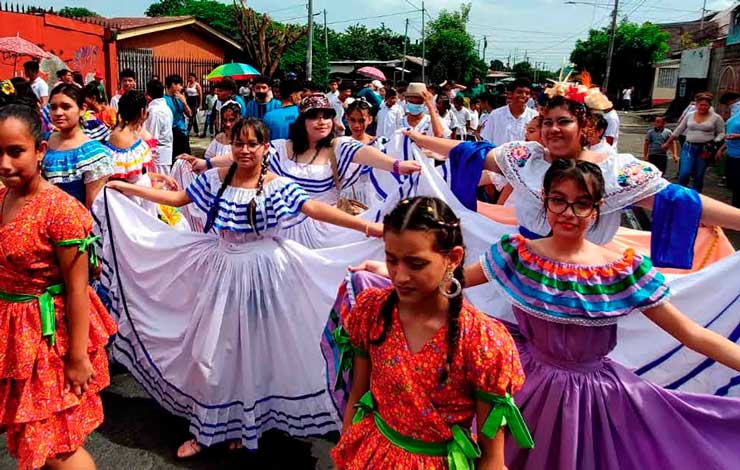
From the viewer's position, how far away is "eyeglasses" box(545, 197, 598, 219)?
7.50 ft

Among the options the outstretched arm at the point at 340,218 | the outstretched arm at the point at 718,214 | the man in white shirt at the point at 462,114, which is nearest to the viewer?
the outstretched arm at the point at 718,214

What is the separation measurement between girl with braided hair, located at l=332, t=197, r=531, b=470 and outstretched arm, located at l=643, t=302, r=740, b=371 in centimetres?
65

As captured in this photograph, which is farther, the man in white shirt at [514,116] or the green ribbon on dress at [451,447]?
the man in white shirt at [514,116]

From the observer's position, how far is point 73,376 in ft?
8.33

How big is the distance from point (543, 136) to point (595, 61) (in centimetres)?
5415

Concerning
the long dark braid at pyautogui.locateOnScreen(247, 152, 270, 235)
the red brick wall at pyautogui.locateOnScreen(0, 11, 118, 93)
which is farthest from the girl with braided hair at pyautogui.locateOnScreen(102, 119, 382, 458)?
the red brick wall at pyautogui.locateOnScreen(0, 11, 118, 93)

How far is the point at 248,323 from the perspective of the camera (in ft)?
11.3

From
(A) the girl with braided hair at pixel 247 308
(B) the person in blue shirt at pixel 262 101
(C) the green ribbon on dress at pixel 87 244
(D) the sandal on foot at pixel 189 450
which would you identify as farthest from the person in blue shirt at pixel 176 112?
(C) the green ribbon on dress at pixel 87 244

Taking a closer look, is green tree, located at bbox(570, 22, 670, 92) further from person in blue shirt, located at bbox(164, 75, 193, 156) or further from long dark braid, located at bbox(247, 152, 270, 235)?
long dark braid, located at bbox(247, 152, 270, 235)

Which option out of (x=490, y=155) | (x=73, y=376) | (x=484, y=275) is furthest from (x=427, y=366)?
(x=490, y=155)

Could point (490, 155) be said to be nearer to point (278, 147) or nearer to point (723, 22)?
point (278, 147)

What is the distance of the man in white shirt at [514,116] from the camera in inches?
319

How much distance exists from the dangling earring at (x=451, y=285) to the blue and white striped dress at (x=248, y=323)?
1453 mm

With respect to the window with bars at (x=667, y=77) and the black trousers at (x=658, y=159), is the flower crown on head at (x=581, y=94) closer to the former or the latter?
the black trousers at (x=658, y=159)
